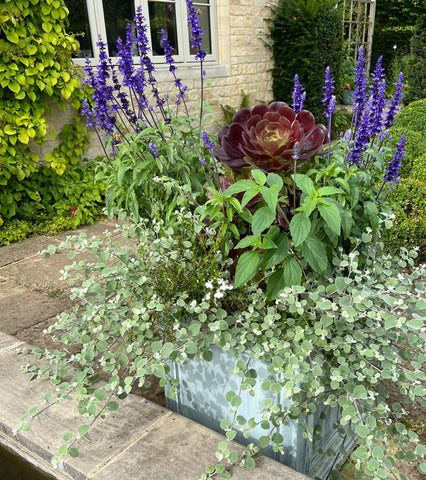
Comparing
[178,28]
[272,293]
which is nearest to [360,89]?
[272,293]

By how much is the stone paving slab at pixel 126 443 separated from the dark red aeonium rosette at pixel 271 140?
95 centimetres

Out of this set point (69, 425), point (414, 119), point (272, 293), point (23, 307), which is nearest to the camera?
point (272, 293)

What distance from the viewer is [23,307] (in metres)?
2.78


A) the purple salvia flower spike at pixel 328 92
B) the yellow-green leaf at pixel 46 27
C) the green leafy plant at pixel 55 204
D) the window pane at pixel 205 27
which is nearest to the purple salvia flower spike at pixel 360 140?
the purple salvia flower spike at pixel 328 92

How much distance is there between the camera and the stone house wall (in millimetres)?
6047

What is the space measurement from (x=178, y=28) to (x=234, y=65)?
108 centimetres

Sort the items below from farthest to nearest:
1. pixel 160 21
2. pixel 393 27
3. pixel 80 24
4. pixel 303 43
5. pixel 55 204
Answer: pixel 393 27, pixel 303 43, pixel 160 21, pixel 80 24, pixel 55 204

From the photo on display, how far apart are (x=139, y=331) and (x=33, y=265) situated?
227cm

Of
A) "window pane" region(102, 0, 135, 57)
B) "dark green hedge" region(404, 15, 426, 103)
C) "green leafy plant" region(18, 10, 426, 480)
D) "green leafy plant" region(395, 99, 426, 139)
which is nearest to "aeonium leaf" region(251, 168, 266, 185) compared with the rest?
"green leafy plant" region(18, 10, 426, 480)

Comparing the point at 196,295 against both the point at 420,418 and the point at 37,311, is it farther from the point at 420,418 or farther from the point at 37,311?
the point at 37,311

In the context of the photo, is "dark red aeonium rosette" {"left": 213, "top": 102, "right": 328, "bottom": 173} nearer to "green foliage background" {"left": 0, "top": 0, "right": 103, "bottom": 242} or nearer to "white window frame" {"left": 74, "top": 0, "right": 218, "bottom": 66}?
"green foliage background" {"left": 0, "top": 0, "right": 103, "bottom": 242}

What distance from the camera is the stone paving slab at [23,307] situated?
2.57 meters

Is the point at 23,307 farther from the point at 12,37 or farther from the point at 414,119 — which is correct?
the point at 414,119

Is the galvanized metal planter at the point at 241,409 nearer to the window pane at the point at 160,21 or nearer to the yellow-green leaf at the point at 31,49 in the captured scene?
the yellow-green leaf at the point at 31,49
